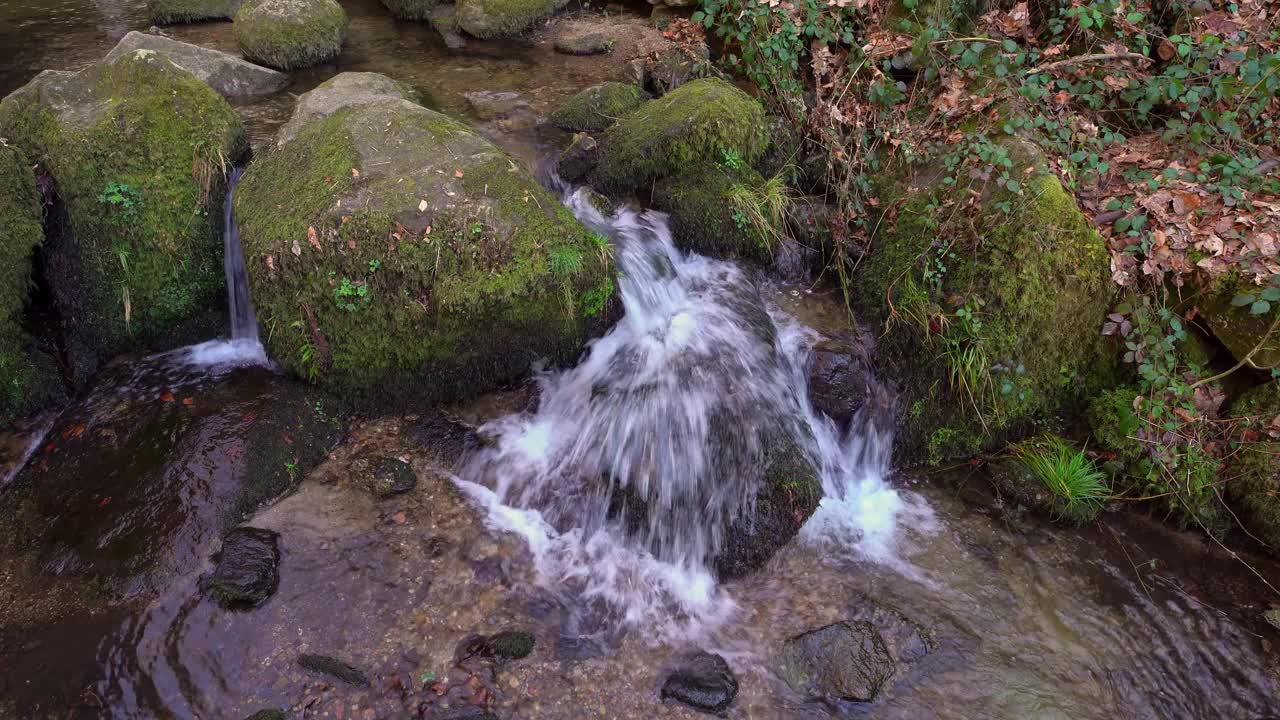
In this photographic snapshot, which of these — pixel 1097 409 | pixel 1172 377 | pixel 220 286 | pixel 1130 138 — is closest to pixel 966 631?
pixel 1097 409

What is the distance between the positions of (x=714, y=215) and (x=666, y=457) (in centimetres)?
248

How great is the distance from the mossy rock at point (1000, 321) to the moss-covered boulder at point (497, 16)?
22.7 ft

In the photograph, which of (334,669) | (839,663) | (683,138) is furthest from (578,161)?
(839,663)

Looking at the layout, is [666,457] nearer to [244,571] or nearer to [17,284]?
[244,571]

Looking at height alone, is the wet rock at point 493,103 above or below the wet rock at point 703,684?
above

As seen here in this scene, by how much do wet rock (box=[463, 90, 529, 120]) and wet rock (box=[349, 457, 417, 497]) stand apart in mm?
4473

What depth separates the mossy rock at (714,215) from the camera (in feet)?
20.6

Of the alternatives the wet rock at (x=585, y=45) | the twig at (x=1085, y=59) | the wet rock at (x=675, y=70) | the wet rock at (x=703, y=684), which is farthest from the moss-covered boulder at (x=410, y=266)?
the wet rock at (x=585, y=45)

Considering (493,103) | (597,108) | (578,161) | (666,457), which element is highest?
A: (597,108)

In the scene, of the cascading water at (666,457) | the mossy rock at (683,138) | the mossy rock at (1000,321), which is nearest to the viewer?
the cascading water at (666,457)

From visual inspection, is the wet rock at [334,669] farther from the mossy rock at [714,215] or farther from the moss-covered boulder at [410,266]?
the mossy rock at [714,215]

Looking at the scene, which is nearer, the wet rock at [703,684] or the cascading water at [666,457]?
the wet rock at [703,684]

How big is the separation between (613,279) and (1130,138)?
4.37 meters

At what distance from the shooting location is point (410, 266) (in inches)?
189
